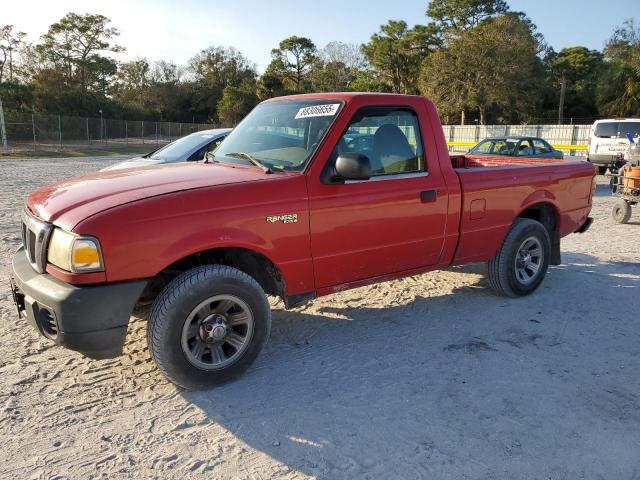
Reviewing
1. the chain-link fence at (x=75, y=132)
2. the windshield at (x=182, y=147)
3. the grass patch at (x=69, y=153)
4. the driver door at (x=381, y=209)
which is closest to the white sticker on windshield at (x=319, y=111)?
the driver door at (x=381, y=209)

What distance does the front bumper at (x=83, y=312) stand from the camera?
298 centimetres

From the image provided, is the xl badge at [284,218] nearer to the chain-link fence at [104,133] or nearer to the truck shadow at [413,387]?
the truck shadow at [413,387]

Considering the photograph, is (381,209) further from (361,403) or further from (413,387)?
(361,403)

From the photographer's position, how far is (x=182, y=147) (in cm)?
896

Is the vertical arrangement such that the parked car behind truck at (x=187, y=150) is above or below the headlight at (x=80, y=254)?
above

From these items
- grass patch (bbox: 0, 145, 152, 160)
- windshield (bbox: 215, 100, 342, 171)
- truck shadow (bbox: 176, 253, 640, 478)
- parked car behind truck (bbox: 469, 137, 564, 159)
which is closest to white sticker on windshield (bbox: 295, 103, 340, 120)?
Result: windshield (bbox: 215, 100, 342, 171)

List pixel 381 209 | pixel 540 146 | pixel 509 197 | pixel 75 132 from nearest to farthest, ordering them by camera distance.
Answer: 1. pixel 381 209
2. pixel 509 197
3. pixel 540 146
4. pixel 75 132

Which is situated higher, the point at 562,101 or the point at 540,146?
the point at 562,101

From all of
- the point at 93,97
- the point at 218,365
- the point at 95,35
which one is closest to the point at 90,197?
the point at 218,365

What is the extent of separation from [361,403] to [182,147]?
6.76 m

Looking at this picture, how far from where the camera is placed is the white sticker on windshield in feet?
13.4

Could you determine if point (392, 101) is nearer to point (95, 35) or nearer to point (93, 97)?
point (93, 97)

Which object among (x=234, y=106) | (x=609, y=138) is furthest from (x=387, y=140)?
(x=234, y=106)

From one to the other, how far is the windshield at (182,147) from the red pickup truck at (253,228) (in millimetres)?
4206
